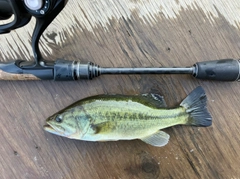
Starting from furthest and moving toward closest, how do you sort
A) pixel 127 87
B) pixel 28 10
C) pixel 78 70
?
pixel 127 87, pixel 78 70, pixel 28 10

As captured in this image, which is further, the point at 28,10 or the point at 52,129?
the point at 52,129

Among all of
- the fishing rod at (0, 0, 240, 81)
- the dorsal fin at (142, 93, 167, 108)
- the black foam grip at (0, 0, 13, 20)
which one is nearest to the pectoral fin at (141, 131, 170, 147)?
the dorsal fin at (142, 93, 167, 108)

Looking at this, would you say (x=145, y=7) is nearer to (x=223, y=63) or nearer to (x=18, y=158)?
(x=223, y=63)

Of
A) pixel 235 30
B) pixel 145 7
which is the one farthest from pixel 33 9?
pixel 235 30

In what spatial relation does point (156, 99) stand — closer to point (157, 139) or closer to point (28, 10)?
point (157, 139)

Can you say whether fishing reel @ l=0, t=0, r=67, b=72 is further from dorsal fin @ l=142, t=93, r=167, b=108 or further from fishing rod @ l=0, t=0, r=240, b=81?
dorsal fin @ l=142, t=93, r=167, b=108

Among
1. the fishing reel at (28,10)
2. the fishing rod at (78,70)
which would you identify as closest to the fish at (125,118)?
the fishing rod at (78,70)

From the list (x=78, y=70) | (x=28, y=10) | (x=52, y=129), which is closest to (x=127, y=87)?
(x=78, y=70)
